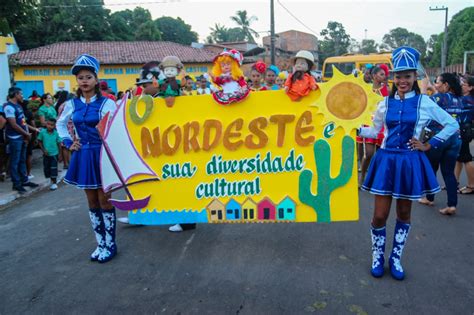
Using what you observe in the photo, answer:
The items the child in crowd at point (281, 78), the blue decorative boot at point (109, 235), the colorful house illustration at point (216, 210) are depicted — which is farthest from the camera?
the child in crowd at point (281, 78)

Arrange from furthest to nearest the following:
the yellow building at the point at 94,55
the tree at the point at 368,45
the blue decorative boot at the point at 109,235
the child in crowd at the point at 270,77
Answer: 1. the tree at the point at 368,45
2. the yellow building at the point at 94,55
3. the child in crowd at the point at 270,77
4. the blue decorative boot at the point at 109,235

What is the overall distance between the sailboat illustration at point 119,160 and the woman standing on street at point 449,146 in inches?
135

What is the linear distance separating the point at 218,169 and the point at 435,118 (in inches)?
77.7

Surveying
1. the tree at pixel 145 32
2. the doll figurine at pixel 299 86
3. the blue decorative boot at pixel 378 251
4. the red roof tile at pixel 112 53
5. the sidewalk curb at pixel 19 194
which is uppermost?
the tree at pixel 145 32

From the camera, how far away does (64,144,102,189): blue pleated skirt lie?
3.91 meters

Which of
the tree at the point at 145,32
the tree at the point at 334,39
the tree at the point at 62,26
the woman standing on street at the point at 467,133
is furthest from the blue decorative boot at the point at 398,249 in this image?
the tree at the point at 334,39

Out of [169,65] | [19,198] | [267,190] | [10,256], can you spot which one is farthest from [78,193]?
[267,190]

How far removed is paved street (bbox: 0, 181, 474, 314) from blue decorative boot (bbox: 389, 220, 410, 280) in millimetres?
76

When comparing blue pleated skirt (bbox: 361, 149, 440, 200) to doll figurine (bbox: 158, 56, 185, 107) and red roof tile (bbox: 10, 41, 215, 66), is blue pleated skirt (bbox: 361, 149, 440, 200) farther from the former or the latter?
red roof tile (bbox: 10, 41, 215, 66)

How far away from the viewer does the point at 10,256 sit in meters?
4.33

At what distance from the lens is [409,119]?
3297mm

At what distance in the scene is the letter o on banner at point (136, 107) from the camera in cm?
406

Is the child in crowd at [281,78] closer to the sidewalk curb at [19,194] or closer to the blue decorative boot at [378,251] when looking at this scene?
the blue decorative boot at [378,251]

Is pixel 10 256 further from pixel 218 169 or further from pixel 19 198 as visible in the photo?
pixel 19 198
